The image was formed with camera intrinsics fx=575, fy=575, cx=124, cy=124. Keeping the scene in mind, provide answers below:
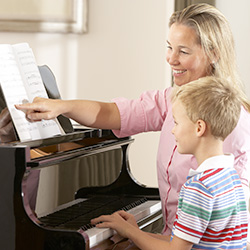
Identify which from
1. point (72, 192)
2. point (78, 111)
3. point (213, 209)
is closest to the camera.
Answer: point (213, 209)

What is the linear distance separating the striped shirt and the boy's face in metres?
0.07

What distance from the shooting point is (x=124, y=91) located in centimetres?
455

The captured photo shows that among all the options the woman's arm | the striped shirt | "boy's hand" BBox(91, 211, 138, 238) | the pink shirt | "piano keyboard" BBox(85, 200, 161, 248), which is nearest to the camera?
the striped shirt

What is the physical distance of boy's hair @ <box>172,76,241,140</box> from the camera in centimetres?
170

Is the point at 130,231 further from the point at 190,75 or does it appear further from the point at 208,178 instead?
the point at 190,75

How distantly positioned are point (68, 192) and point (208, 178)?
0.65 metres

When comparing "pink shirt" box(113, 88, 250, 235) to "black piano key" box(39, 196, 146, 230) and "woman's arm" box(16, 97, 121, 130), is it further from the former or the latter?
"black piano key" box(39, 196, 146, 230)

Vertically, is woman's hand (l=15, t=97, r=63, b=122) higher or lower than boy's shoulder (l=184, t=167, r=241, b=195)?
higher

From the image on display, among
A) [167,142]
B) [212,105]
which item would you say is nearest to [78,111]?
[167,142]

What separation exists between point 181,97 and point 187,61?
0.50m

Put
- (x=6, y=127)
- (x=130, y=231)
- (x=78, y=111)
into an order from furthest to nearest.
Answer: (x=78, y=111)
(x=6, y=127)
(x=130, y=231)

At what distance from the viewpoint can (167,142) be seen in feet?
7.48

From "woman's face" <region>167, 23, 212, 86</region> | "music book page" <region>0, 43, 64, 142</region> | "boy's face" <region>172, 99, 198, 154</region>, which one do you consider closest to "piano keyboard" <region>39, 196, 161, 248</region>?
"music book page" <region>0, 43, 64, 142</region>

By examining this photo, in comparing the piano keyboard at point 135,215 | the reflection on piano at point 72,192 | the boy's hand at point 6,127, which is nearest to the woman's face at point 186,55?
the reflection on piano at point 72,192
